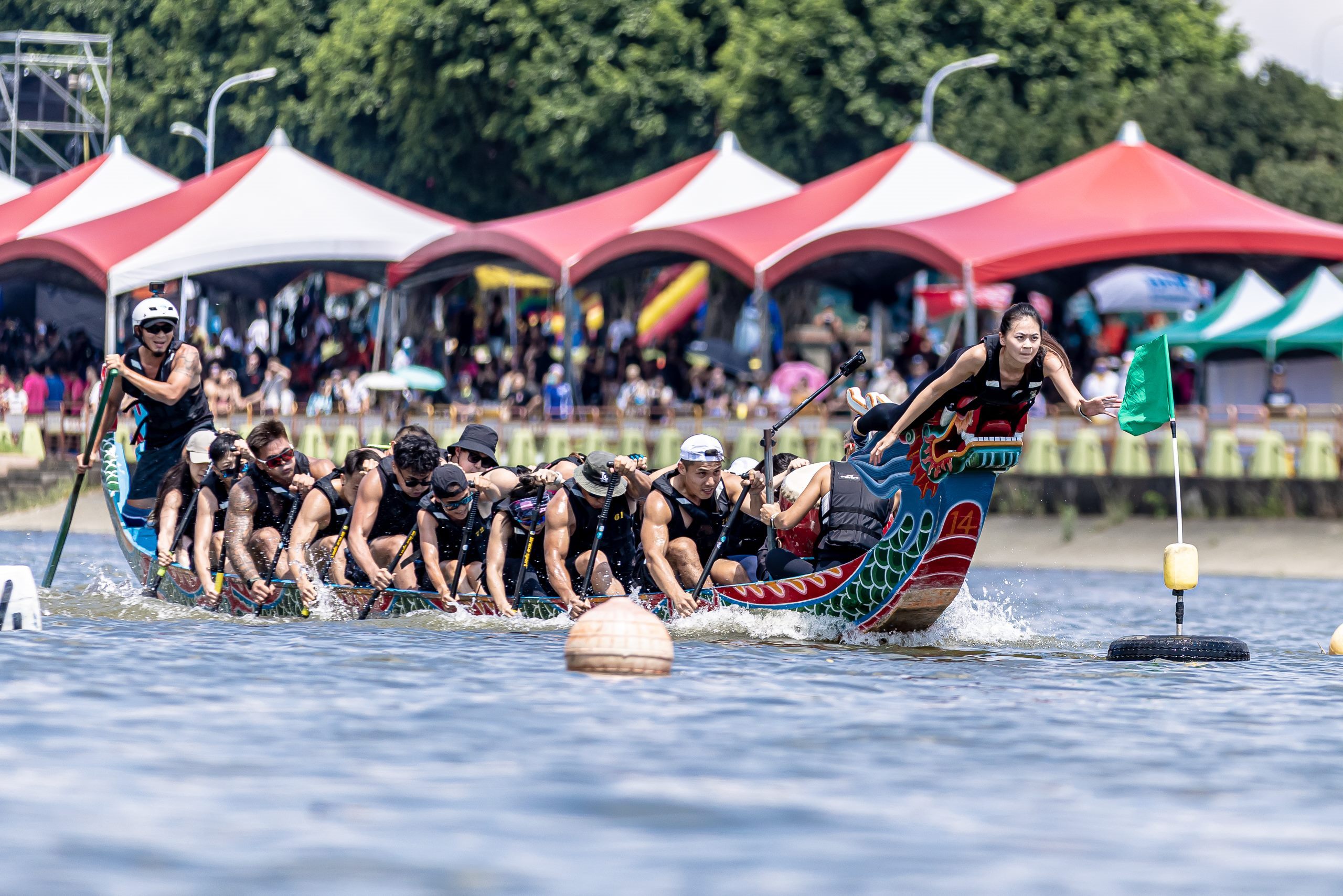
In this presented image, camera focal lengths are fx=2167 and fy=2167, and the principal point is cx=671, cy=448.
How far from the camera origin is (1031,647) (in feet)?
46.6

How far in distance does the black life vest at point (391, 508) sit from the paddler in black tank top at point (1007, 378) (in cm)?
410

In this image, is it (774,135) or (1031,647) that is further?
(774,135)

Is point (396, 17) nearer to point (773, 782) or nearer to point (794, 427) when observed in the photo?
point (794, 427)

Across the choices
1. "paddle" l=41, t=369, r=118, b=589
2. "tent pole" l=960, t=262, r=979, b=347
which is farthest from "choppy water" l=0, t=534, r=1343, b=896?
"tent pole" l=960, t=262, r=979, b=347

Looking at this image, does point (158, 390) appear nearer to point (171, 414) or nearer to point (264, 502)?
point (171, 414)

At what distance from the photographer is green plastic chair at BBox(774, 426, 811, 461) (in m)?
27.1

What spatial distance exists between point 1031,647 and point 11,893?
9.04 m

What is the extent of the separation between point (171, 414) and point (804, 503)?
534 cm

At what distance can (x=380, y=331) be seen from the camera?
35844 millimetres

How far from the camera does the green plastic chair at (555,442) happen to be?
95.6 feet

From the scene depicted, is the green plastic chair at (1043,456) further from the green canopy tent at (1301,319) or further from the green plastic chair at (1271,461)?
the green canopy tent at (1301,319)

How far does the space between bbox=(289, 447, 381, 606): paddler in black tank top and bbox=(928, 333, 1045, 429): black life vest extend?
185 inches

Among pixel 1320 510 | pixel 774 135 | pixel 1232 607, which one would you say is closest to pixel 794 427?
pixel 1320 510

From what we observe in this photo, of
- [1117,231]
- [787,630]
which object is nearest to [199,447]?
[787,630]
